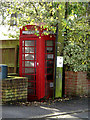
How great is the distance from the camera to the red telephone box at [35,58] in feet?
25.1

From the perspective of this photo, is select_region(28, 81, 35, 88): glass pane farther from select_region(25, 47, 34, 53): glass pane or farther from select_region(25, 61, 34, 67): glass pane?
select_region(25, 47, 34, 53): glass pane

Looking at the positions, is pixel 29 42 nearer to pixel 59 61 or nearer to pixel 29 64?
pixel 29 64

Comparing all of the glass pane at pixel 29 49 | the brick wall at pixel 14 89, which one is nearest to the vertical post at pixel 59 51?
the glass pane at pixel 29 49

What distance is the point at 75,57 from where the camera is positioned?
820 centimetres

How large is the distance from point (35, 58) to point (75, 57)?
1615mm

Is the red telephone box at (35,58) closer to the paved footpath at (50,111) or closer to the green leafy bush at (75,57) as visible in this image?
the green leafy bush at (75,57)

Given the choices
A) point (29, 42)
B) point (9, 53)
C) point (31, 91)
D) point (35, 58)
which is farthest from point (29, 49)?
point (9, 53)

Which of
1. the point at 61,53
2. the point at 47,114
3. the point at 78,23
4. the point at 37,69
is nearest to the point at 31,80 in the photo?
the point at 37,69

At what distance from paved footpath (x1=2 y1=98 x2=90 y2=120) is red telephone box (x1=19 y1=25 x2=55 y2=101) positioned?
0.98 meters

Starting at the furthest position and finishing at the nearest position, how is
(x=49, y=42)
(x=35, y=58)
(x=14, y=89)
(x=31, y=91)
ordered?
(x=49, y=42)
(x=31, y=91)
(x=35, y=58)
(x=14, y=89)

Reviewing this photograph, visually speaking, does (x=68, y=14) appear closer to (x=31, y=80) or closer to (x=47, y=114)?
(x=31, y=80)

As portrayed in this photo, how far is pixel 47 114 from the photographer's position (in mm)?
5703

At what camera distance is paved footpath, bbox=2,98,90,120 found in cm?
548

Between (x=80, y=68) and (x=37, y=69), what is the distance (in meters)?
1.73
